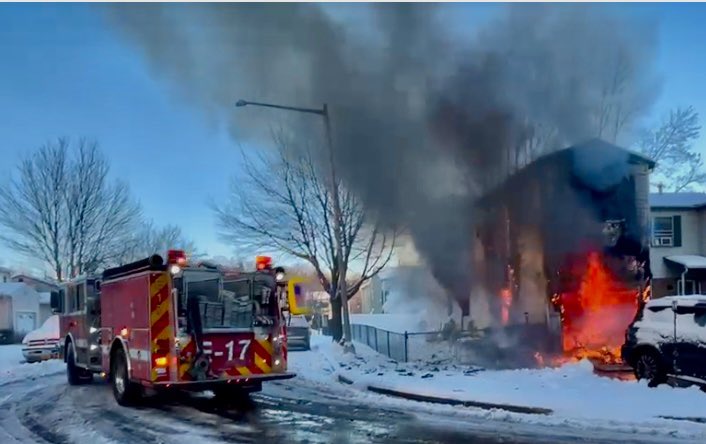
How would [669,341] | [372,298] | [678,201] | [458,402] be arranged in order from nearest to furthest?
[458,402], [669,341], [678,201], [372,298]

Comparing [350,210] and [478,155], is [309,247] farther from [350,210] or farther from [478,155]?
[478,155]

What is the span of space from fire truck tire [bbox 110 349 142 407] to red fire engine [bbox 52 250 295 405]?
0.05 ft

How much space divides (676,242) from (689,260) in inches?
49.0

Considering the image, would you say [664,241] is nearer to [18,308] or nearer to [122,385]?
[122,385]

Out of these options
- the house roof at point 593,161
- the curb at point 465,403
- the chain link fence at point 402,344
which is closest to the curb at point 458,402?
the curb at point 465,403

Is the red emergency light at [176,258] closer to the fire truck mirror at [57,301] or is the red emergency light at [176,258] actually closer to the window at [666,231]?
the fire truck mirror at [57,301]

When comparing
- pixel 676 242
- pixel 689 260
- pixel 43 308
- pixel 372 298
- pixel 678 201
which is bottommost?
pixel 372 298

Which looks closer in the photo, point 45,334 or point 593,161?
point 593,161

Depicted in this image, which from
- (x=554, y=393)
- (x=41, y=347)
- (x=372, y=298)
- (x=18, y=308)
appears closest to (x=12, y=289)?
(x=18, y=308)

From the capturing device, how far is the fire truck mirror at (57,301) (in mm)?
14369

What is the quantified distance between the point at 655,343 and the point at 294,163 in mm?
12510

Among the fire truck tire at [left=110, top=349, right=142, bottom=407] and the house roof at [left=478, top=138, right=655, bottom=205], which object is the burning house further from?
the fire truck tire at [left=110, top=349, right=142, bottom=407]

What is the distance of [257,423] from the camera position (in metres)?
8.74

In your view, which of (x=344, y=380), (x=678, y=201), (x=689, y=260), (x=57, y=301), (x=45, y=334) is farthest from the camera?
(x=678, y=201)
